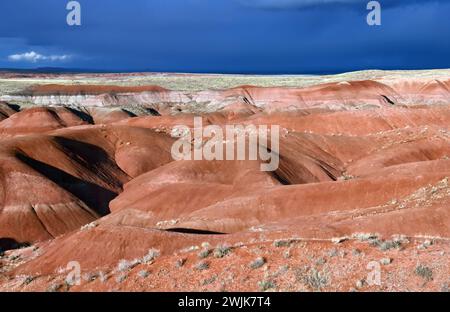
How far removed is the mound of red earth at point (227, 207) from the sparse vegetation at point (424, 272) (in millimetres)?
28

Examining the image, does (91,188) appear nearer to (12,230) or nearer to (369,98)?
(12,230)

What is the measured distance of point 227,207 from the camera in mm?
32562

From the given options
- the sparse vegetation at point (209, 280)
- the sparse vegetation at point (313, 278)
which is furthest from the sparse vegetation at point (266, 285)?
the sparse vegetation at point (209, 280)

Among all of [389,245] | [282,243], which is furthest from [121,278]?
[389,245]

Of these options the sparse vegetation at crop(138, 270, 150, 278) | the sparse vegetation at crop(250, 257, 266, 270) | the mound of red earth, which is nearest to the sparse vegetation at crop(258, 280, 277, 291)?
the mound of red earth

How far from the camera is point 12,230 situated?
38.3 meters

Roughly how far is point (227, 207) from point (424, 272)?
20702 mm

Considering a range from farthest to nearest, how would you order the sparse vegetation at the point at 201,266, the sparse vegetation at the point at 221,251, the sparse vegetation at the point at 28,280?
the sparse vegetation at the point at 28,280 < the sparse vegetation at the point at 221,251 < the sparse vegetation at the point at 201,266

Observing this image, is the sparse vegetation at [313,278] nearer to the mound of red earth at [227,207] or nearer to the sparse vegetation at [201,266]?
the mound of red earth at [227,207]

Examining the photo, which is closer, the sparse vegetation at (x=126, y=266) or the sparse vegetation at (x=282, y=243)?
the sparse vegetation at (x=282, y=243)

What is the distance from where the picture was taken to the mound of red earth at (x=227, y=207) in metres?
14.0

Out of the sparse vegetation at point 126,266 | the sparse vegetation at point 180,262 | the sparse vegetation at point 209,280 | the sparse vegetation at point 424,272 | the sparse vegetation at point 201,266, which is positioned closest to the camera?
the sparse vegetation at point 424,272

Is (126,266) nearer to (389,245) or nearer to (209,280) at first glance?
(209,280)
